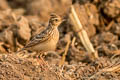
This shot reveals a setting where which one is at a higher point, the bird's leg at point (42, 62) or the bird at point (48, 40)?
the bird at point (48, 40)

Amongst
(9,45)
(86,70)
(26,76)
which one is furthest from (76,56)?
(26,76)

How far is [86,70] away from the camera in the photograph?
337 inches

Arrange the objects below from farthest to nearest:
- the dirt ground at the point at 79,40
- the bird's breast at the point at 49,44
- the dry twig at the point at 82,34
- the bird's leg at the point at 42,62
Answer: the dry twig at the point at 82,34 < the dirt ground at the point at 79,40 < the bird's breast at the point at 49,44 < the bird's leg at the point at 42,62

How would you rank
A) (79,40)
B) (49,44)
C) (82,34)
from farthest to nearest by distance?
1. (79,40)
2. (82,34)
3. (49,44)

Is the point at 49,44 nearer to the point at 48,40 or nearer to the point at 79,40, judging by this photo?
the point at 48,40

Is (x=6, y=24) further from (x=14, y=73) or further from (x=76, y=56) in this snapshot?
(x=14, y=73)

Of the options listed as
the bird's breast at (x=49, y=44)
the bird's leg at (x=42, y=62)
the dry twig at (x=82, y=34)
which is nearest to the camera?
the bird's leg at (x=42, y=62)

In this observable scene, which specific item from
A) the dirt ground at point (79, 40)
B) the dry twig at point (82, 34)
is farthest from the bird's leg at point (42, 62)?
the dry twig at point (82, 34)

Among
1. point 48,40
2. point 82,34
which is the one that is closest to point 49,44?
point 48,40

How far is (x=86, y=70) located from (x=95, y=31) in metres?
3.11

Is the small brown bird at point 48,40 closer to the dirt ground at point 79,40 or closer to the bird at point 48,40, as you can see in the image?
the bird at point 48,40

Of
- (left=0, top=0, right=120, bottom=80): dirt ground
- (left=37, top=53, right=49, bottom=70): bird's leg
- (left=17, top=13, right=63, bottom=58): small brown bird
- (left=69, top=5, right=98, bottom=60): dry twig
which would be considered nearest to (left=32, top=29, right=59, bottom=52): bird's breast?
(left=17, top=13, right=63, bottom=58): small brown bird

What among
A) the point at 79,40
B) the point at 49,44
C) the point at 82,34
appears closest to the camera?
the point at 49,44

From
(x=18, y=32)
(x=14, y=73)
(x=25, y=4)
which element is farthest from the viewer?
(x=25, y=4)
